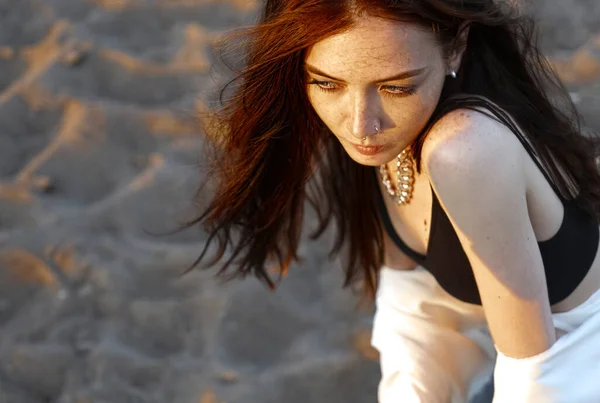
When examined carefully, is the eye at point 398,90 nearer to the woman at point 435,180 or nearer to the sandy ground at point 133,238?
the woman at point 435,180

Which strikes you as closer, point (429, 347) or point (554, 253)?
point (554, 253)

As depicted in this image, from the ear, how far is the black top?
24 centimetres

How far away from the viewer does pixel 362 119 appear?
128 cm

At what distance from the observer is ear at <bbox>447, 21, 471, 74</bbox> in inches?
50.3

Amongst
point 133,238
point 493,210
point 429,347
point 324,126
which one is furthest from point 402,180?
point 133,238

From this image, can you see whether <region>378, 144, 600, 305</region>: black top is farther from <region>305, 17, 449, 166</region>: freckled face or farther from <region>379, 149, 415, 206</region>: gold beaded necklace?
<region>305, 17, 449, 166</region>: freckled face

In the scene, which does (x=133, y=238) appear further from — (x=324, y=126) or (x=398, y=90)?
(x=398, y=90)

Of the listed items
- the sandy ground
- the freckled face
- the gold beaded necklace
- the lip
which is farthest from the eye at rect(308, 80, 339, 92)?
the sandy ground

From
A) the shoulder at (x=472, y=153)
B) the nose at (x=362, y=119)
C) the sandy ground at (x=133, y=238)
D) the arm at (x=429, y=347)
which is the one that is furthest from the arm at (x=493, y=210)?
the sandy ground at (x=133, y=238)

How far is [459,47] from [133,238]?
53.3 inches

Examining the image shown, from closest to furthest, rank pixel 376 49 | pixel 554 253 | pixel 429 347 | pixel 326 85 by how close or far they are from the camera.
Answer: pixel 376 49 → pixel 326 85 → pixel 554 253 → pixel 429 347

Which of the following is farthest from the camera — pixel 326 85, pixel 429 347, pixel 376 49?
pixel 429 347

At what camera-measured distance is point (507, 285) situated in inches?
52.4

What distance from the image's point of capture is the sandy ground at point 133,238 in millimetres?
2018
